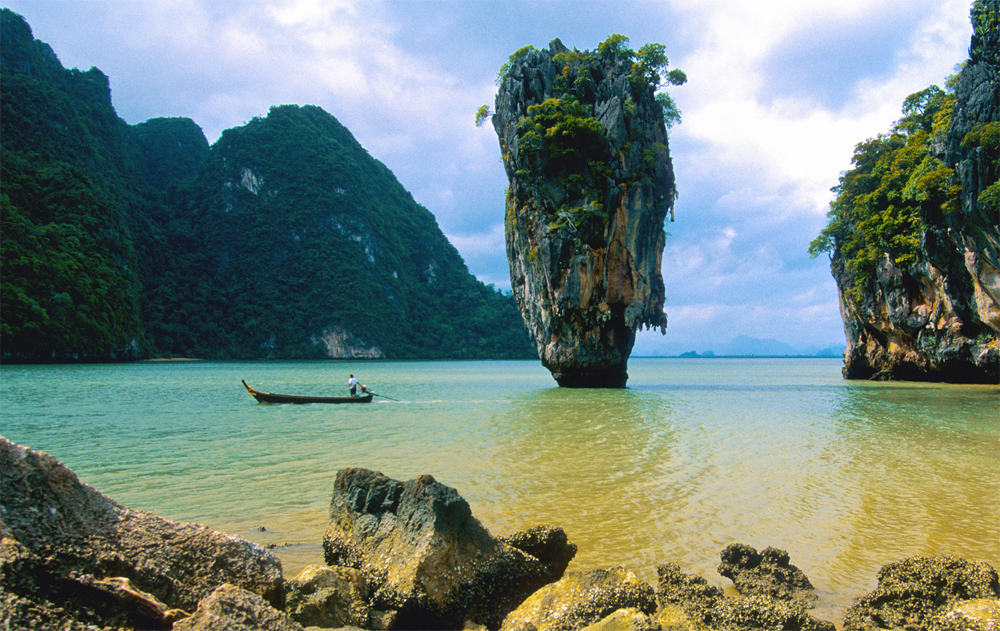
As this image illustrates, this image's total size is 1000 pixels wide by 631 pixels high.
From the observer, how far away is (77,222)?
206 feet

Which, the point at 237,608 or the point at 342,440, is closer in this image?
the point at 237,608

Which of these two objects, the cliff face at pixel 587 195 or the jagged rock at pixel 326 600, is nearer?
the jagged rock at pixel 326 600

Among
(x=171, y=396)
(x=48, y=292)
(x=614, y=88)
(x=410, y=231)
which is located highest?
(x=410, y=231)

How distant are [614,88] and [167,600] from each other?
27798 mm

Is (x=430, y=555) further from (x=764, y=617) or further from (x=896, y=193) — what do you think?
(x=896, y=193)

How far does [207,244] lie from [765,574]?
11194cm

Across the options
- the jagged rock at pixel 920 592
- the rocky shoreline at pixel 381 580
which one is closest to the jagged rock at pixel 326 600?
the rocky shoreline at pixel 381 580

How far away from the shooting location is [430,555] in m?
4.00

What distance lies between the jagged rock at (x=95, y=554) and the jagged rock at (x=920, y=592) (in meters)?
3.95

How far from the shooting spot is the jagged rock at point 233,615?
8.03 ft

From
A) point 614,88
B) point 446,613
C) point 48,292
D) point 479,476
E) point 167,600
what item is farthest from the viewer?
point 48,292

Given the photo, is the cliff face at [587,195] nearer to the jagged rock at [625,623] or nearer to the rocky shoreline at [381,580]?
the rocky shoreline at [381,580]

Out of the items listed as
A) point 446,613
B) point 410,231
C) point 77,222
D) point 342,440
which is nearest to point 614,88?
point 342,440

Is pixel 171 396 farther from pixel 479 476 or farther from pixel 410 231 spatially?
pixel 410 231
